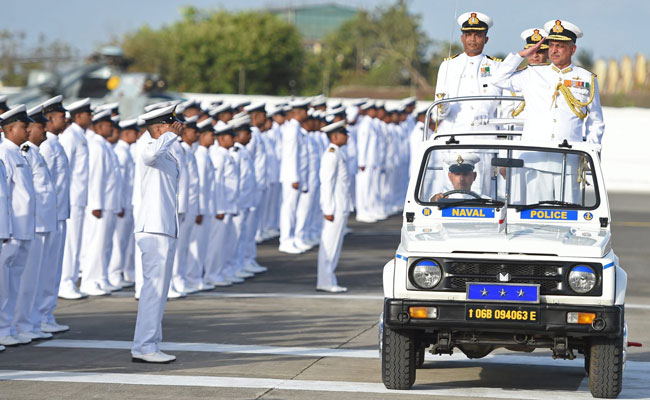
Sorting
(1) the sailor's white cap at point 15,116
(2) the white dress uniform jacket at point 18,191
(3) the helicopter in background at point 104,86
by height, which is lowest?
(2) the white dress uniform jacket at point 18,191

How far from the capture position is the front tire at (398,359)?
29.3ft

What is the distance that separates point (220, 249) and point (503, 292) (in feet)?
26.4

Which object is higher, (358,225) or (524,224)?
(524,224)

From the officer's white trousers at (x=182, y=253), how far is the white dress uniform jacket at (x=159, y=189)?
4305 millimetres

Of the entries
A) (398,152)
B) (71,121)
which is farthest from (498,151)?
(398,152)

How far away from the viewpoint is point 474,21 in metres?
12.6

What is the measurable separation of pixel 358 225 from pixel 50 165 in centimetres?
1237

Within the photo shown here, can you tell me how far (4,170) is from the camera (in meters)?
11.1

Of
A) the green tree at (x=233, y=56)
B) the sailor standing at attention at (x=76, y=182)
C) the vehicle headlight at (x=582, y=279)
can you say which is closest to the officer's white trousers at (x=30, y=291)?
the sailor standing at attention at (x=76, y=182)

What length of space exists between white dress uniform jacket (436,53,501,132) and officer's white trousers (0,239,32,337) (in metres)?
4.38

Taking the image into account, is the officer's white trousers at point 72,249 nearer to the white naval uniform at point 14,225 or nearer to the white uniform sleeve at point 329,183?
the white naval uniform at point 14,225

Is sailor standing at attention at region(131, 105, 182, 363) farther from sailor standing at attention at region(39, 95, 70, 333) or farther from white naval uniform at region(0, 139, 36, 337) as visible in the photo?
sailor standing at attention at region(39, 95, 70, 333)

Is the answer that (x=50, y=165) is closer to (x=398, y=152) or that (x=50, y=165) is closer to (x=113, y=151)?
(x=113, y=151)

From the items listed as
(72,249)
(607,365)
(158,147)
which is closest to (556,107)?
(607,365)
